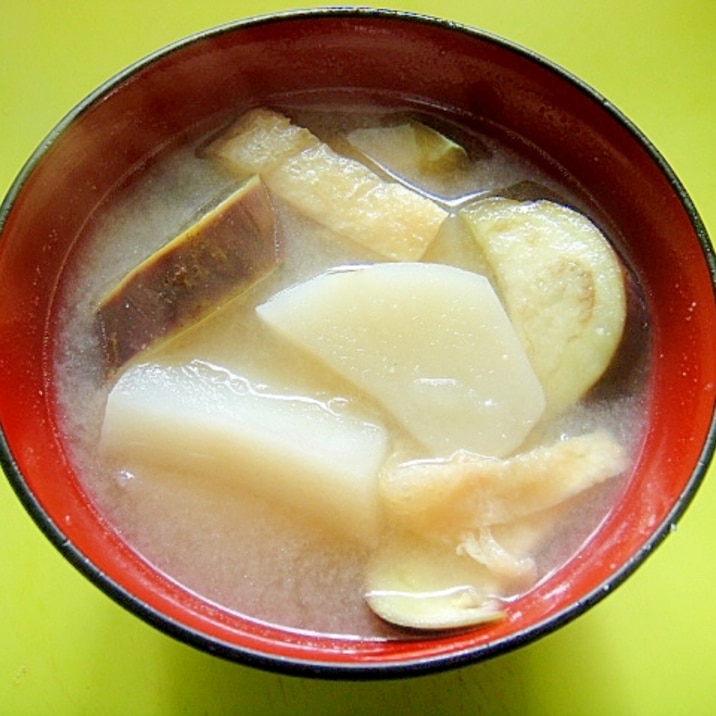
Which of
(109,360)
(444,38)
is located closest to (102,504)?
(109,360)

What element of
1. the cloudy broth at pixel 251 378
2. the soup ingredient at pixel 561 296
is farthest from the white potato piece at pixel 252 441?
the soup ingredient at pixel 561 296

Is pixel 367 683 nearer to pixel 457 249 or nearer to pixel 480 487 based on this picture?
pixel 480 487

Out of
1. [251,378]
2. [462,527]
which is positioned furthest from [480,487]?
[251,378]

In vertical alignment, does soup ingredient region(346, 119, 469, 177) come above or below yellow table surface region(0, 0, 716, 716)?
above

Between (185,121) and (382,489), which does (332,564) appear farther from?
(185,121)

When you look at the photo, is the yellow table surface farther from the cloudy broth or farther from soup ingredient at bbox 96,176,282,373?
soup ingredient at bbox 96,176,282,373

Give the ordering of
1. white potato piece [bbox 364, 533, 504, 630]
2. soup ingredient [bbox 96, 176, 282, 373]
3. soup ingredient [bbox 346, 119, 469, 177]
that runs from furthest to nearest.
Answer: soup ingredient [bbox 346, 119, 469, 177] → soup ingredient [bbox 96, 176, 282, 373] → white potato piece [bbox 364, 533, 504, 630]

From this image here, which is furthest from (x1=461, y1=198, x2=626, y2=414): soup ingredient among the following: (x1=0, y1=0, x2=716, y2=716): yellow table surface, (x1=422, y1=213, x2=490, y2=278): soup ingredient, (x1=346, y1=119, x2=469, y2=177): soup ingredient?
(x1=0, y1=0, x2=716, y2=716): yellow table surface

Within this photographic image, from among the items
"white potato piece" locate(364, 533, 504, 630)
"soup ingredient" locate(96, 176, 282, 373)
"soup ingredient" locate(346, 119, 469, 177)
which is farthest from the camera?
"soup ingredient" locate(346, 119, 469, 177)
